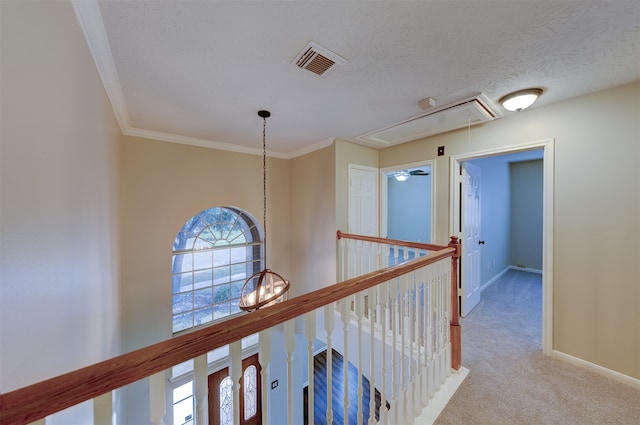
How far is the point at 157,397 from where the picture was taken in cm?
64

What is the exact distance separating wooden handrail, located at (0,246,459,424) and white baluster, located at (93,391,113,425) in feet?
0.14

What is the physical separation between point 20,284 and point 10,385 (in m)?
0.30

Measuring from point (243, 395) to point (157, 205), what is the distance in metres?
3.11

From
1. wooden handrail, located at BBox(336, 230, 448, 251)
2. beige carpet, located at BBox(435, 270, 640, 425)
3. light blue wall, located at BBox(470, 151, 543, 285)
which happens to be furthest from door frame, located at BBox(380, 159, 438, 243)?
light blue wall, located at BBox(470, 151, 543, 285)

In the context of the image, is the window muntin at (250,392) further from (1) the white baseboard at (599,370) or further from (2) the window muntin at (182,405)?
(1) the white baseboard at (599,370)

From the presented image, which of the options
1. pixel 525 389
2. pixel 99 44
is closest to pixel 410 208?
pixel 525 389

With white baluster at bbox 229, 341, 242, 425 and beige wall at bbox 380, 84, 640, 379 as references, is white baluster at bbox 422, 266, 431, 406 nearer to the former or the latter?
white baluster at bbox 229, 341, 242, 425

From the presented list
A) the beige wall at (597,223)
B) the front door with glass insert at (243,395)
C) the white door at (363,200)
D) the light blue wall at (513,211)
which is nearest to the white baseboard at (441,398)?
the beige wall at (597,223)

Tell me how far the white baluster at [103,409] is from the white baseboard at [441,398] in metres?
1.71

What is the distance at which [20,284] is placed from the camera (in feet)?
2.45

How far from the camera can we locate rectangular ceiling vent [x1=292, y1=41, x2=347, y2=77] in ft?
4.91

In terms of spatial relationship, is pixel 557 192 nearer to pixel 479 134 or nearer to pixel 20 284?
pixel 479 134

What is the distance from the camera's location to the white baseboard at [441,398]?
4.96 feet

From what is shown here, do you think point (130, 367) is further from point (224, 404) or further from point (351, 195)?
point (224, 404)
